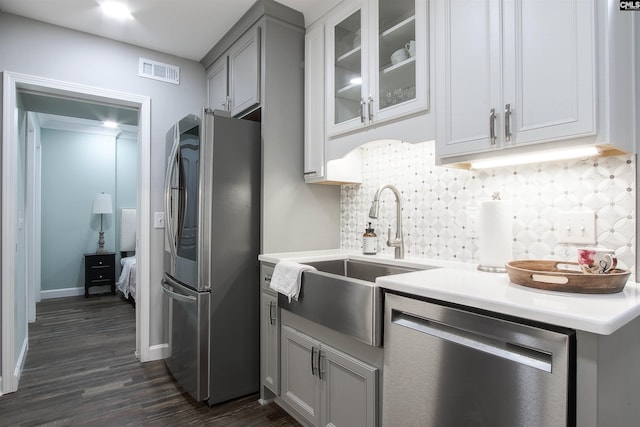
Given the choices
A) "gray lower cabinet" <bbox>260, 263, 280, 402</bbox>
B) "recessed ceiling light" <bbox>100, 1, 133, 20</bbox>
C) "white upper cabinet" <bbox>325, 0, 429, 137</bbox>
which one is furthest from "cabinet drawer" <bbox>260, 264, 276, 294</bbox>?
"recessed ceiling light" <bbox>100, 1, 133, 20</bbox>

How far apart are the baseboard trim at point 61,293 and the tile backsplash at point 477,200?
4654 mm

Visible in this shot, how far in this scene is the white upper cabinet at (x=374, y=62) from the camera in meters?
1.66

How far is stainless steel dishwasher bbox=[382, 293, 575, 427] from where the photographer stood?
869 mm

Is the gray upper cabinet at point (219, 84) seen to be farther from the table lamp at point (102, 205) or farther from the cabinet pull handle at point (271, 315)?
the table lamp at point (102, 205)

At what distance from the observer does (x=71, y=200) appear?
5.23m

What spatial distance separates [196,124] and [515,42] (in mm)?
1740

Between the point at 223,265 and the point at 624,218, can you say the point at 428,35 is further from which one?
Result: the point at 223,265

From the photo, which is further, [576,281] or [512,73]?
[512,73]

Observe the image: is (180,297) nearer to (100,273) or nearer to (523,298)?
(523,298)

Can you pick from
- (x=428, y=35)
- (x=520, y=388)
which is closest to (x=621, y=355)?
(x=520, y=388)

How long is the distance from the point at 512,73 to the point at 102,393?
292 cm

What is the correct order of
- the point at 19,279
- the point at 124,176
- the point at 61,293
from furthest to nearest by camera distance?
the point at 124,176 → the point at 61,293 → the point at 19,279

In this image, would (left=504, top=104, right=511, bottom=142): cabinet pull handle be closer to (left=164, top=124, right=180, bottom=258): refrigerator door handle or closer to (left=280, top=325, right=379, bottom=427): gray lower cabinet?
(left=280, top=325, right=379, bottom=427): gray lower cabinet

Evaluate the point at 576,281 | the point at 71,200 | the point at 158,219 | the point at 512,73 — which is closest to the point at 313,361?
the point at 576,281
